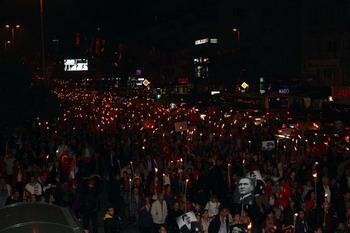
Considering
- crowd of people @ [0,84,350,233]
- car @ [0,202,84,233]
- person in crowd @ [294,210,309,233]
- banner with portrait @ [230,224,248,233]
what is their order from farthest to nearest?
crowd of people @ [0,84,350,233] < person in crowd @ [294,210,309,233] < banner with portrait @ [230,224,248,233] < car @ [0,202,84,233]

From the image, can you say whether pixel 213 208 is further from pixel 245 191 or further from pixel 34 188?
pixel 34 188

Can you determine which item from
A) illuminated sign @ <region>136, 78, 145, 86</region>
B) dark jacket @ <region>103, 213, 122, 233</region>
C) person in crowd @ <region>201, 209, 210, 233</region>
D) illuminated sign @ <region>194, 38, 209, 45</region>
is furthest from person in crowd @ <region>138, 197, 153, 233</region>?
illuminated sign @ <region>136, 78, 145, 86</region>

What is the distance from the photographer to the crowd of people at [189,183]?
11.2 m

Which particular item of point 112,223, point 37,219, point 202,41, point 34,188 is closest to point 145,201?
point 112,223

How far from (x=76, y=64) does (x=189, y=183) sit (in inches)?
1333

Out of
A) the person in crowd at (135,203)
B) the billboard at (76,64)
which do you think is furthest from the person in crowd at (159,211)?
the billboard at (76,64)

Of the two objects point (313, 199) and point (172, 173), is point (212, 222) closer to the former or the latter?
point (313, 199)

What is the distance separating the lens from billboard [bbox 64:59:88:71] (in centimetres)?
4631

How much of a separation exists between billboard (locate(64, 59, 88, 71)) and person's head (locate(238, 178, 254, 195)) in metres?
35.8

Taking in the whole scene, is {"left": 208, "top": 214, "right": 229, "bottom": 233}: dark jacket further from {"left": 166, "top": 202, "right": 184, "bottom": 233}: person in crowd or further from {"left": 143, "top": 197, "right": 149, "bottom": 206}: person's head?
{"left": 143, "top": 197, "right": 149, "bottom": 206}: person's head

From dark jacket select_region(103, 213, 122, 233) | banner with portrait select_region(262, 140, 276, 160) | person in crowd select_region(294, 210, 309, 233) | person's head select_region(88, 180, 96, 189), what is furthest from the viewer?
banner with portrait select_region(262, 140, 276, 160)

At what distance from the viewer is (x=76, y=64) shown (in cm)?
4669

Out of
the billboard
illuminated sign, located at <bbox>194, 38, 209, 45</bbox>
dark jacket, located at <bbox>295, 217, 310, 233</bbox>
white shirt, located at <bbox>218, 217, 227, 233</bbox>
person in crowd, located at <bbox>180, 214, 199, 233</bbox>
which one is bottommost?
dark jacket, located at <bbox>295, 217, 310, 233</bbox>

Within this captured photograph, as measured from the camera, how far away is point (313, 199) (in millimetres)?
11797
